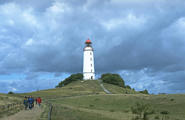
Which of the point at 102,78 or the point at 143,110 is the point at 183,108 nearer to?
the point at 143,110

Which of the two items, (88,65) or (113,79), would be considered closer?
(88,65)

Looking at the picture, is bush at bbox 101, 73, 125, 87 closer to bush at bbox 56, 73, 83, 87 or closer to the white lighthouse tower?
the white lighthouse tower

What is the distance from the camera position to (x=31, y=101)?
43156 millimetres

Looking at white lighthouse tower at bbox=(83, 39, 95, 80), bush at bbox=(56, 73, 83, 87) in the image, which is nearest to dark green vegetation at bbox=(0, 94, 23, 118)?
white lighthouse tower at bbox=(83, 39, 95, 80)

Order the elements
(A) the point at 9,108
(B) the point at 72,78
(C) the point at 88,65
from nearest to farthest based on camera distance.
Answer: (A) the point at 9,108, (C) the point at 88,65, (B) the point at 72,78

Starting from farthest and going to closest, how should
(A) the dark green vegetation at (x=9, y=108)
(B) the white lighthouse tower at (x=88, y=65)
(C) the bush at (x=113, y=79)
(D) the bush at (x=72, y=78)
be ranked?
(D) the bush at (x=72, y=78), (C) the bush at (x=113, y=79), (B) the white lighthouse tower at (x=88, y=65), (A) the dark green vegetation at (x=9, y=108)

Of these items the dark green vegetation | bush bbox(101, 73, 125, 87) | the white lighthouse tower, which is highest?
the white lighthouse tower

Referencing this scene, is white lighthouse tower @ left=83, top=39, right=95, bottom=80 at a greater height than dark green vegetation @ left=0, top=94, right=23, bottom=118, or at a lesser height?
greater

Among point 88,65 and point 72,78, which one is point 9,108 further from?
point 72,78

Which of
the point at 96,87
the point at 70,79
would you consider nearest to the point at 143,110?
the point at 96,87

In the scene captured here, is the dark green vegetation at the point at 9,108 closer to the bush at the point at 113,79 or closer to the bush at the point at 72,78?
the bush at the point at 113,79

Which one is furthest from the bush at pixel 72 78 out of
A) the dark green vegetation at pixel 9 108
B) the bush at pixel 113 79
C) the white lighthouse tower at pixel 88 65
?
the dark green vegetation at pixel 9 108

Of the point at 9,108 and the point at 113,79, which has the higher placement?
the point at 113,79

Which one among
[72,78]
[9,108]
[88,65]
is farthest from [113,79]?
[9,108]
